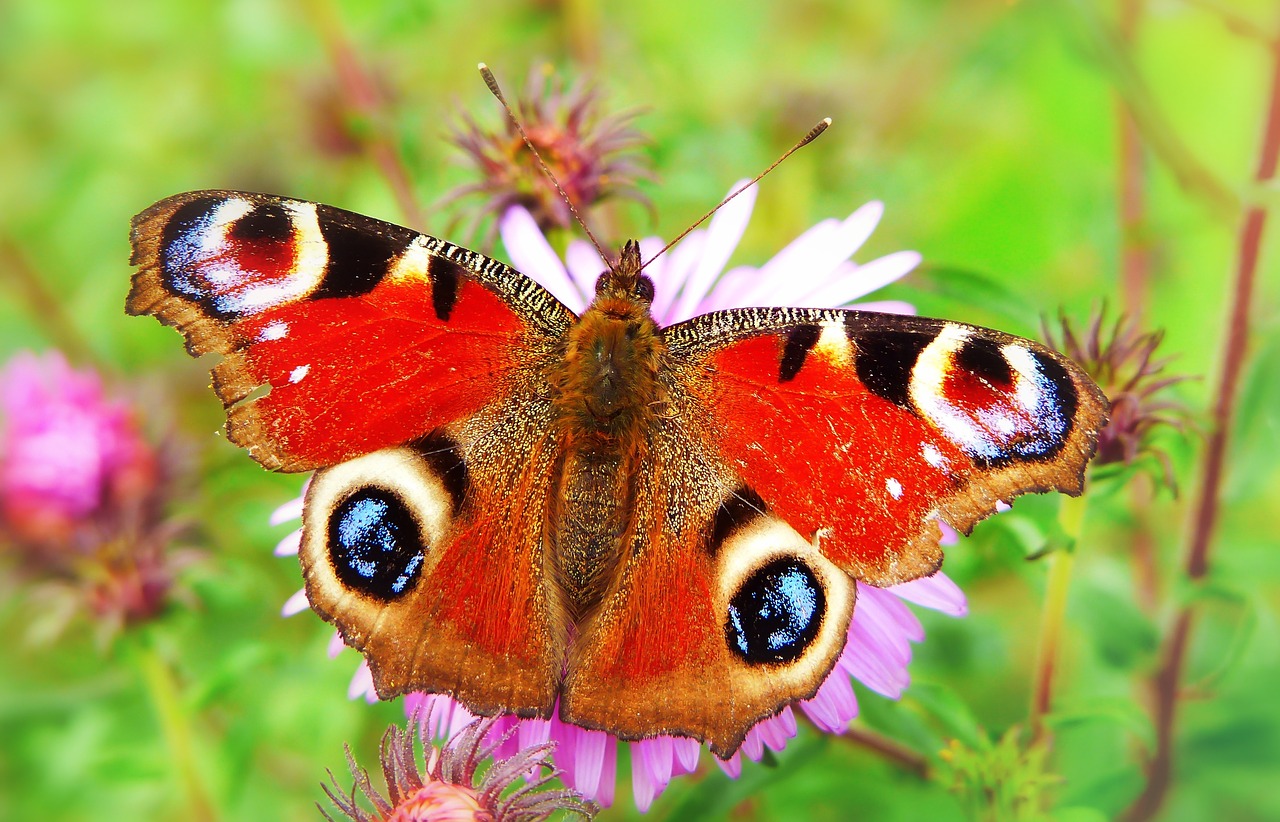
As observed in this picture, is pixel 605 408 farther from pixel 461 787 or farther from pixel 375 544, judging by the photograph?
pixel 461 787

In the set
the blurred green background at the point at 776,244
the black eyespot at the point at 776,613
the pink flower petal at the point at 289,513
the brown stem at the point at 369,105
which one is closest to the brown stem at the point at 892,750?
the blurred green background at the point at 776,244

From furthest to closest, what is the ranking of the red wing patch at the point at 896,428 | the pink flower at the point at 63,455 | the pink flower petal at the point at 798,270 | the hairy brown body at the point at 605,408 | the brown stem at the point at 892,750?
1. the pink flower at the point at 63,455
2. the brown stem at the point at 892,750
3. the pink flower petal at the point at 798,270
4. the hairy brown body at the point at 605,408
5. the red wing patch at the point at 896,428

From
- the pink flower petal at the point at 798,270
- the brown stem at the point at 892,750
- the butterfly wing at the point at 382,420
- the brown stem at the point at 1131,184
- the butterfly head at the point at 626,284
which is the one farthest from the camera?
the brown stem at the point at 1131,184

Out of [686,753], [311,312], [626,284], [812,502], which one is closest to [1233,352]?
[812,502]

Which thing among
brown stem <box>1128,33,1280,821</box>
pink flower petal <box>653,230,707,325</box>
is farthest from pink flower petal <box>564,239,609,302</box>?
brown stem <box>1128,33,1280,821</box>

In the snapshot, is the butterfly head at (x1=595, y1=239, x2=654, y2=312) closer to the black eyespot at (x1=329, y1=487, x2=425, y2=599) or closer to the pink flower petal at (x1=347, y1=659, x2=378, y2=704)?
the black eyespot at (x1=329, y1=487, x2=425, y2=599)

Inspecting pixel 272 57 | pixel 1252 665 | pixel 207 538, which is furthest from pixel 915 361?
pixel 272 57

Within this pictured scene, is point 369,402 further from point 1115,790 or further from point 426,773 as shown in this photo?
point 1115,790

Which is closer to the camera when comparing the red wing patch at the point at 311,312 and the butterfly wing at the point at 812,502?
the butterfly wing at the point at 812,502

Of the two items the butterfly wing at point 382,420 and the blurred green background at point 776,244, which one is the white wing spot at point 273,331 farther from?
the blurred green background at point 776,244
